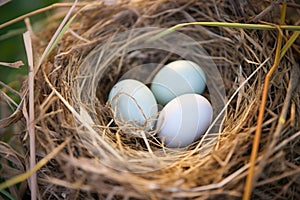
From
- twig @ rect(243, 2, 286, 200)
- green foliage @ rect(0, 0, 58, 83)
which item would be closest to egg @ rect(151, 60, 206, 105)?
twig @ rect(243, 2, 286, 200)

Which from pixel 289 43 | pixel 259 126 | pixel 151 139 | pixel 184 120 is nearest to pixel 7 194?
pixel 151 139

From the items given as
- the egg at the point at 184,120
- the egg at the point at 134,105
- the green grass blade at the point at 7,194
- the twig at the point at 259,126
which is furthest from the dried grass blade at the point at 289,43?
the green grass blade at the point at 7,194

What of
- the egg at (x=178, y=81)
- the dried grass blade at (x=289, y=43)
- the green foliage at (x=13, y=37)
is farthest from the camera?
the green foliage at (x=13, y=37)

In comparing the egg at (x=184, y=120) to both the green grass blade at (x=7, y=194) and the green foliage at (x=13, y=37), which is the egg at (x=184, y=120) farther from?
the green foliage at (x=13, y=37)

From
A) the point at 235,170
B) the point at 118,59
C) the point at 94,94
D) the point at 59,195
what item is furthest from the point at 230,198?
the point at 118,59

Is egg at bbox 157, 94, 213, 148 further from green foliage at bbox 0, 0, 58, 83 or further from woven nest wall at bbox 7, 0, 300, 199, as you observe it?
green foliage at bbox 0, 0, 58, 83

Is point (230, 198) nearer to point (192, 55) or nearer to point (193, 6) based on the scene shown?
point (192, 55)
